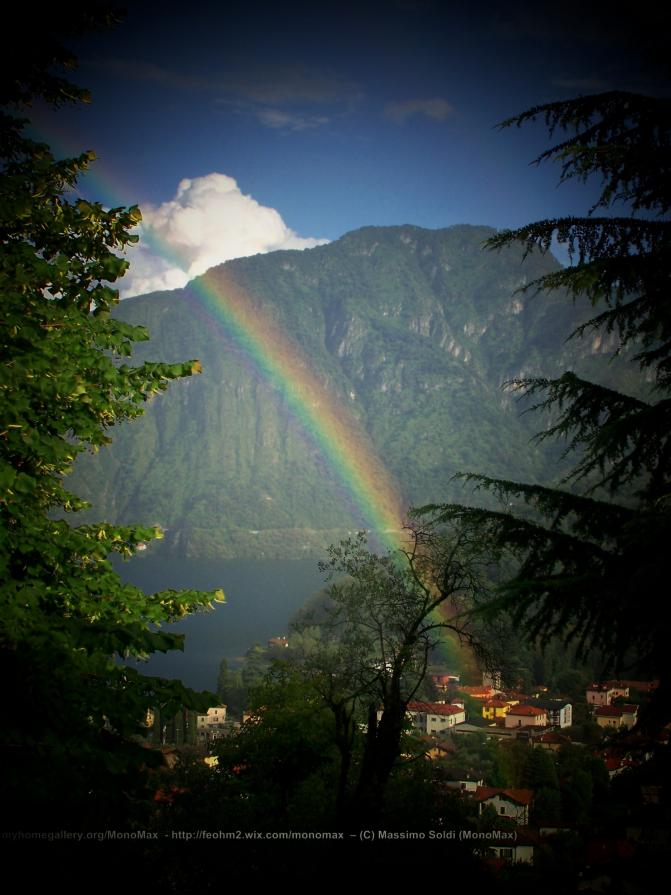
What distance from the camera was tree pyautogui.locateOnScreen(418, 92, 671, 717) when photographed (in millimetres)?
3855

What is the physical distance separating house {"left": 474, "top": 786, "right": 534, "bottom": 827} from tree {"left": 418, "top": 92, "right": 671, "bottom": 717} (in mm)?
32155

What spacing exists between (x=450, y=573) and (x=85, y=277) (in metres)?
8.88

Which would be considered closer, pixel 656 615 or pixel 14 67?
pixel 656 615

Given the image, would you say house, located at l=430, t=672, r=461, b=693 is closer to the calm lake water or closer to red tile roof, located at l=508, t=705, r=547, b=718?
red tile roof, located at l=508, t=705, r=547, b=718

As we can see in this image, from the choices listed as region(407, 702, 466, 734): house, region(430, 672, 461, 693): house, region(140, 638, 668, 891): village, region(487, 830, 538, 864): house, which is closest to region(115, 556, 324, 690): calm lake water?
region(140, 638, 668, 891): village

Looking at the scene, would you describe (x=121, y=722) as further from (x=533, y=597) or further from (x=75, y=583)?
(x=533, y=597)

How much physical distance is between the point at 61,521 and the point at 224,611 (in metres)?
144

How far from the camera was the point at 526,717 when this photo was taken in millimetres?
55500

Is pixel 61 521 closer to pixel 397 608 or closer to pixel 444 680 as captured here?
pixel 397 608

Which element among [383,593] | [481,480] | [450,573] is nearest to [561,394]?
[481,480]

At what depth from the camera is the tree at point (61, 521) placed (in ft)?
11.9

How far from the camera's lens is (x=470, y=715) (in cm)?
6297

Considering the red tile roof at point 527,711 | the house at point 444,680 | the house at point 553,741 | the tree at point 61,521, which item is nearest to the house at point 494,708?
the house at point 444,680

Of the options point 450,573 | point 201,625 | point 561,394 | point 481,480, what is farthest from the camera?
point 201,625
